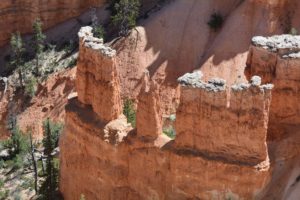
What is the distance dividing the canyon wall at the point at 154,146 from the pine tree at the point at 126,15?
76.7 ft

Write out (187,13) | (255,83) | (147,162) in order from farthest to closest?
(187,13) < (147,162) < (255,83)

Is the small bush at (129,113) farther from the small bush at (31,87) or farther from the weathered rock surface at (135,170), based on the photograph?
the small bush at (31,87)

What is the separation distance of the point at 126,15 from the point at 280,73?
104ft

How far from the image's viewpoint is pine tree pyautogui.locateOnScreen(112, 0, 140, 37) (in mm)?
68750

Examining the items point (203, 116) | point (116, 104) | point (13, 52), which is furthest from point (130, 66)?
point (203, 116)

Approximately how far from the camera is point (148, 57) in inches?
2699

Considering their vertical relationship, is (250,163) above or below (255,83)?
below

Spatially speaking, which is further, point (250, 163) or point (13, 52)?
point (13, 52)

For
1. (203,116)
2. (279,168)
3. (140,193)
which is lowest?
(140,193)

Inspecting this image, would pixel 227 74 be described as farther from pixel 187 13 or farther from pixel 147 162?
pixel 147 162

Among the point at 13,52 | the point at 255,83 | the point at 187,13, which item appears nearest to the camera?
the point at 255,83

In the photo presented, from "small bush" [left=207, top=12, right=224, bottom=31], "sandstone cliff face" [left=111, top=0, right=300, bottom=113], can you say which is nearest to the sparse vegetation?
"sandstone cliff face" [left=111, top=0, right=300, bottom=113]

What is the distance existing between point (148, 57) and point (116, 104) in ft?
85.3

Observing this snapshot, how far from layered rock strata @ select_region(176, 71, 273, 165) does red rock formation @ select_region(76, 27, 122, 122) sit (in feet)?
16.5
